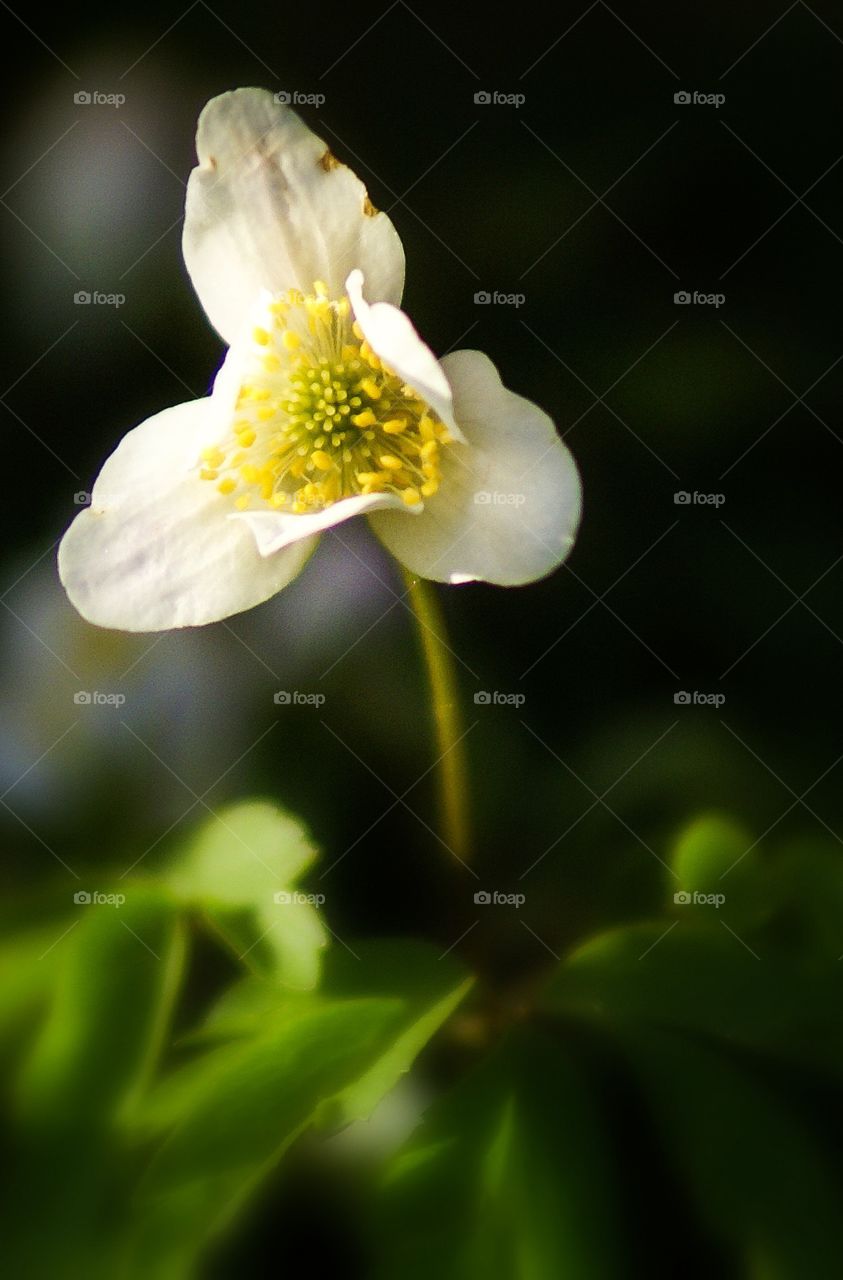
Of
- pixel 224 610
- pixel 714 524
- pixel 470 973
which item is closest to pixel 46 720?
pixel 224 610

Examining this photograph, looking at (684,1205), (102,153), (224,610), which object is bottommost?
(684,1205)

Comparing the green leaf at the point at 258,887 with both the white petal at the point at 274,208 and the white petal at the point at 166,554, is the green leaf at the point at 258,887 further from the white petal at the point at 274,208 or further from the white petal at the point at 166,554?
the white petal at the point at 274,208

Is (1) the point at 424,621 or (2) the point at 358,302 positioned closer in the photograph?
(2) the point at 358,302

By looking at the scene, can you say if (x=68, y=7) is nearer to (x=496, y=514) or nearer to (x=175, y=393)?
(x=175, y=393)

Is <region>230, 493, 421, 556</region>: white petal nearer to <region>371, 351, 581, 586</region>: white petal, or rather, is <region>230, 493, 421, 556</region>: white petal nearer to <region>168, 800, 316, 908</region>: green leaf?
<region>371, 351, 581, 586</region>: white petal

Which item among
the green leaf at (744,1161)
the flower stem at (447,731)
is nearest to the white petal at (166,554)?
the flower stem at (447,731)

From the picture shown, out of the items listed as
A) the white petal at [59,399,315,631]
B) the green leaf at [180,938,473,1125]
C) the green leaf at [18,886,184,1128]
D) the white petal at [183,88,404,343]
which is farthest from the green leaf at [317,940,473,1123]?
the white petal at [183,88,404,343]
